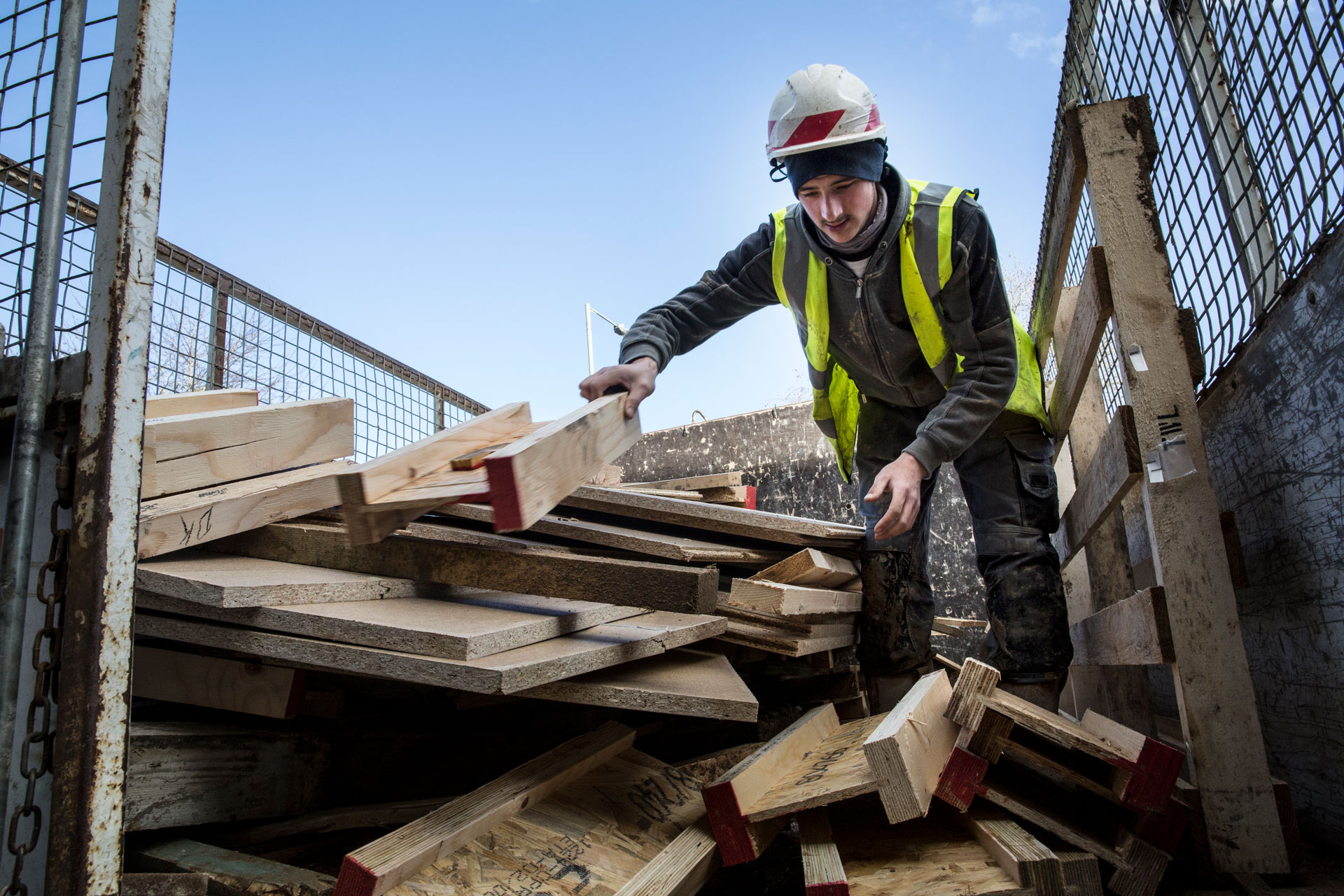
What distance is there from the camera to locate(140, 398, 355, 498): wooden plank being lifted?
89.4 inches

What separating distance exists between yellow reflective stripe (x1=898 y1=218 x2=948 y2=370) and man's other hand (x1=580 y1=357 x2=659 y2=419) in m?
1.06

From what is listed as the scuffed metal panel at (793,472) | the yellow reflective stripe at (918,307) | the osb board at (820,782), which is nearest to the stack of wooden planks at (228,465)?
the osb board at (820,782)

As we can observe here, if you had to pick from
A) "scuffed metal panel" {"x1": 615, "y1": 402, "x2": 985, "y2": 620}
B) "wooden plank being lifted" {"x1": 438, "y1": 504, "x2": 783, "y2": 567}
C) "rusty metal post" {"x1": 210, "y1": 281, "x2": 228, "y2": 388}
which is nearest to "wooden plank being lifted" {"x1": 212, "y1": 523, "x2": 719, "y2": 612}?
"wooden plank being lifted" {"x1": 438, "y1": 504, "x2": 783, "y2": 567}

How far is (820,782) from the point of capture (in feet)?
6.44

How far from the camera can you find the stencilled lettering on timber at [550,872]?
1637 mm

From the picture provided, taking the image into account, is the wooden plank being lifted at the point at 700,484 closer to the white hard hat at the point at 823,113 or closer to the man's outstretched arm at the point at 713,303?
the man's outstretched arm at the point at 713,303

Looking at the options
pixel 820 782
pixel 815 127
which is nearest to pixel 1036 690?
pixel 820 782

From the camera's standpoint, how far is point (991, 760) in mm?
1950

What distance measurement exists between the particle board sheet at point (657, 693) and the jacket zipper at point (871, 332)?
152 centimetres

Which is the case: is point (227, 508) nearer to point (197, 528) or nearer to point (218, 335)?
point (197, 528)

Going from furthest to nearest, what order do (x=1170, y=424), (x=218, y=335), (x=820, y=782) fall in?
(x=218, y=335)
(x=1170, y=424)
(x=820, y=782)

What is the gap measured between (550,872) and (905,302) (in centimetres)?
225

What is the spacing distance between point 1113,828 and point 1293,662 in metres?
0.82

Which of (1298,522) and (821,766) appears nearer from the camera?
(821,766)
